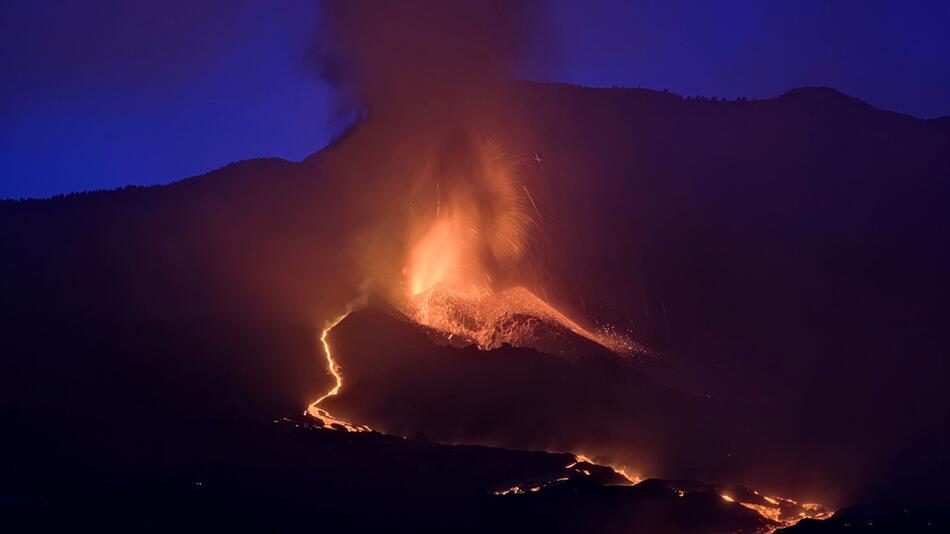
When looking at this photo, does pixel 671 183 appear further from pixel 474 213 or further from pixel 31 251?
pixel 31 251

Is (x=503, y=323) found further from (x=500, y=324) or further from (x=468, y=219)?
(x=468, y=219)

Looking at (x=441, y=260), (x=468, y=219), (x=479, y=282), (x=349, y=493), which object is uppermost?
(x=468, y=219)

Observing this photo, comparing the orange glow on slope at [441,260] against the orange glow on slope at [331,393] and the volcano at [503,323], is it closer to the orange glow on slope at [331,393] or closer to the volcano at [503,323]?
the volcano at [503,323]

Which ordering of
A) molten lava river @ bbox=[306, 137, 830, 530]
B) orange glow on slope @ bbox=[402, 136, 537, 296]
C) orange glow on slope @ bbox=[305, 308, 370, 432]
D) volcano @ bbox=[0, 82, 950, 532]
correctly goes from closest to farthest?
volcano @ bbox=[0, 82, 950, 532] < orange glow on slope @ bbox=[305, 308, 370, 432] < molten lava river @ bbox=[306, 137, 830, 530] < orange glow on slope @ bbox=[402, 136, 537, 296]

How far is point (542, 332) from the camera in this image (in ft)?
45.7

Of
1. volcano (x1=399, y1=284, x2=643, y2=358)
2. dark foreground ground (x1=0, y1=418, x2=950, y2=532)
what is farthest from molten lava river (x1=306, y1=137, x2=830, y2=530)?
dark foreground ground (x1=0, y1=418, x2=950, y2=532)

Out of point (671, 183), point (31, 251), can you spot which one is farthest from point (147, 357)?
point (671, 183)

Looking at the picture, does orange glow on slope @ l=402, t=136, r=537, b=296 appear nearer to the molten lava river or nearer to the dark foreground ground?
the molten lava river

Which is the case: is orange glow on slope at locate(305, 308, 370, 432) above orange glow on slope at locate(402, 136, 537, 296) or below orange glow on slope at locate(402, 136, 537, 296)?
below

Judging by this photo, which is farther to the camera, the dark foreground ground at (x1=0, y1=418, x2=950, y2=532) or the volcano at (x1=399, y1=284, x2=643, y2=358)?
the volcano at (x1=399, y1=284, x2=643, y2=358)

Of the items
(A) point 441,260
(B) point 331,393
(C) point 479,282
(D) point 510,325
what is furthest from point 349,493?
(A) point 441,260

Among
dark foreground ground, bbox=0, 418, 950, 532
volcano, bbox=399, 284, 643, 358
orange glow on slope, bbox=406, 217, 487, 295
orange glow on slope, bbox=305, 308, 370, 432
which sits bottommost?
dark foreground ground, bbox=0, 418, 950, 532

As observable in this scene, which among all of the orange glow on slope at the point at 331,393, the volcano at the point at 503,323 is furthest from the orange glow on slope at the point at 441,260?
the orange glow on slope at the point at 331,393

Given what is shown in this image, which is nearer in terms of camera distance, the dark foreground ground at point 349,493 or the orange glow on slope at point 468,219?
the dark foreground ground at point 349,493
